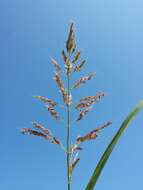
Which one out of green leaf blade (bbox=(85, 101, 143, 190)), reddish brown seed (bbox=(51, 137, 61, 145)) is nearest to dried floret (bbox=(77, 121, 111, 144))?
reddish brown seed (bbox=(51, 137, 61, 145))

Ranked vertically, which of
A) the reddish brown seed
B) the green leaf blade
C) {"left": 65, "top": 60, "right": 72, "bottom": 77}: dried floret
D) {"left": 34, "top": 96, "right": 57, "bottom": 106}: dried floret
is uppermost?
{"left": 65, "top": 60, "right": 72, "bottom": 77}: dried floret

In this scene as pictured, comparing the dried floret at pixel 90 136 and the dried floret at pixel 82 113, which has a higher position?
the dried floret at pixel 82 113

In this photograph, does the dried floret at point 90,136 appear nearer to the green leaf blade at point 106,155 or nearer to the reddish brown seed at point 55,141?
the reddish brown seed at point 55,141

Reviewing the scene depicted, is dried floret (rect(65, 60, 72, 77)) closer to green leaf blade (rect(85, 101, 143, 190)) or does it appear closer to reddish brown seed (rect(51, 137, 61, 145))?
reddish brown seed (rect(51, 137, 61, 145))

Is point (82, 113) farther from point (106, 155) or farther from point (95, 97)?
point (106, 155)

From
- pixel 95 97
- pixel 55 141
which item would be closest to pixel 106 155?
pixel 55 141

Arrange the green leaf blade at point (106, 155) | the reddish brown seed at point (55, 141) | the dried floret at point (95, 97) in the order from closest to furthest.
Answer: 1. the green leaf blade at point (106, 155)
2. the reddish brown seed at point (55, 141)
3. the dried floret at point (95, 97)

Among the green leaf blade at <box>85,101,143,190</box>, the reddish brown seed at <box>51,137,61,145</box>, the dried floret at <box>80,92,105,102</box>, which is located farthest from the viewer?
the dried floret at <box>80,92,105,102</box>

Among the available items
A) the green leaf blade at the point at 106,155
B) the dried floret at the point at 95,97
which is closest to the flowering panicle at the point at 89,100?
the dried floret at the point at 95,97

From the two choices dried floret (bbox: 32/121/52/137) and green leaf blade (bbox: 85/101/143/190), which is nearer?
green leaf blade (bbox: 85/101/143/190)

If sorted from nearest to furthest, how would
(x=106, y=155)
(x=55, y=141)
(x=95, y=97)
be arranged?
(x=106, y=155) < (x=55, y=141) < (x=95, y=97)

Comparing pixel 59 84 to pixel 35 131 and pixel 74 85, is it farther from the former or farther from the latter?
pixel 35 131
